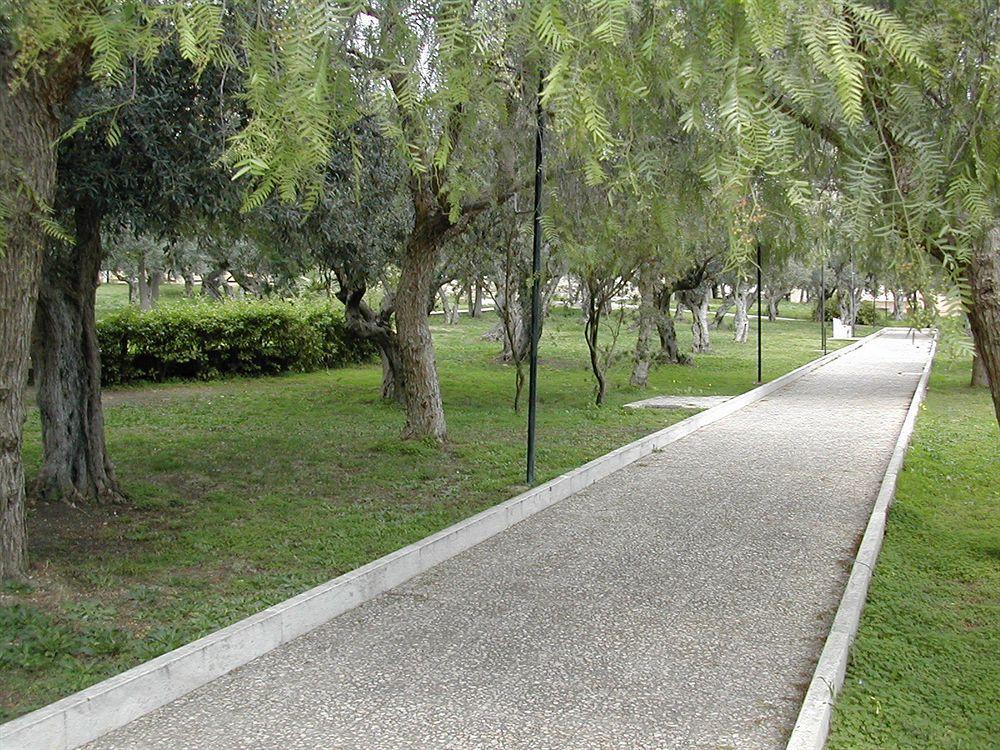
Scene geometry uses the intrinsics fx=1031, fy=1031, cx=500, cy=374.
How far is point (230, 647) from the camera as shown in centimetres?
535

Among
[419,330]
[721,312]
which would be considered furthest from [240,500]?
[721,312]

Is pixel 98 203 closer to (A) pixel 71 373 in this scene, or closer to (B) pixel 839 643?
(A) pixel 71 373

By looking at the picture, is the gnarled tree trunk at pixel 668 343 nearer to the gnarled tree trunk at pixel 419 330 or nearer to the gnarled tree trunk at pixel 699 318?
the gnarled tree trunk at pixel 699 318

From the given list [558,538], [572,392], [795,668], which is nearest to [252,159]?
[795,668]

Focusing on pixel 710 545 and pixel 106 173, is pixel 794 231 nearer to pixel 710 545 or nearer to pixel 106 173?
pixel 710 545

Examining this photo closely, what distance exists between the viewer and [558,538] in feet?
27.7

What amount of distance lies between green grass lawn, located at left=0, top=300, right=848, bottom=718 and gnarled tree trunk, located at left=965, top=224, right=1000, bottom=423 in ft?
14.2

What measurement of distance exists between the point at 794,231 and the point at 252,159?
4.81 m

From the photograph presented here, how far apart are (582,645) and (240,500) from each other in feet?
16.3

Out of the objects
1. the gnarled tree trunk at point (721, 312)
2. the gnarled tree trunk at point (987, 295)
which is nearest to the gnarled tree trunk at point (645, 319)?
the gnarled tree trunk at point (987, 295)

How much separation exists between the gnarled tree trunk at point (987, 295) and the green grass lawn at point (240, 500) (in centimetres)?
432

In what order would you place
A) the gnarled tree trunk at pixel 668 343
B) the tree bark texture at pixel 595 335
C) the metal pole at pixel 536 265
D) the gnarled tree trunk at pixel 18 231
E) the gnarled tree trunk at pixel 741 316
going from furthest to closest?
the gnarled tree trunk at pixel 741 316 < the gnarled tree trunk at pixel 668 343 < the tree bark texture at pixel 595 335 < the metal pole at pixel 536 265 < the gnarled tree trunk at pixel 18 231

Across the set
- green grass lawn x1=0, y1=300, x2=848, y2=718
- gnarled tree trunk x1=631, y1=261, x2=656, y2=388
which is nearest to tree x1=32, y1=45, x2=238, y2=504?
green grass lawn x1=0, y1=300, x2=848, y2=718

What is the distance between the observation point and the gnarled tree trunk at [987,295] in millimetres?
6145
